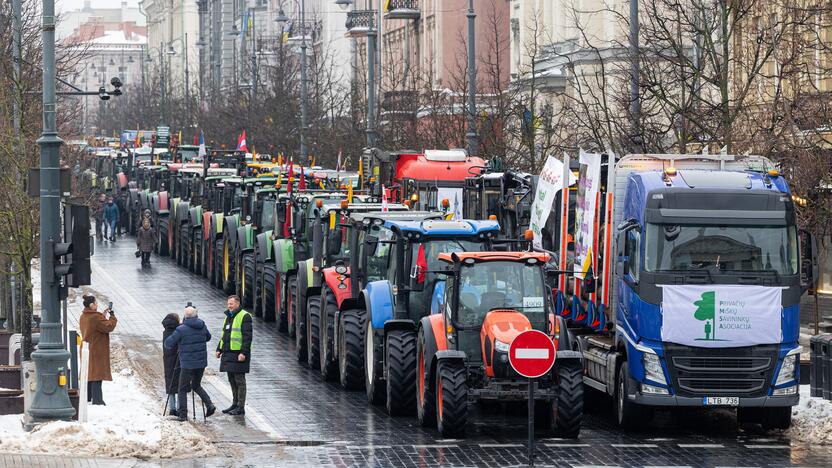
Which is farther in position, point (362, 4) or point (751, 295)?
point (362, 4)

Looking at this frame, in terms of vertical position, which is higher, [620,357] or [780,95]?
[780,95]

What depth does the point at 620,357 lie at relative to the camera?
20.3m

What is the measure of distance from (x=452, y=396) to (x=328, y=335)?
20.1 feet

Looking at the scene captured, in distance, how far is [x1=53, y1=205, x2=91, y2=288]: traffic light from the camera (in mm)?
19156

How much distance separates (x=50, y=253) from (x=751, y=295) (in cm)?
758

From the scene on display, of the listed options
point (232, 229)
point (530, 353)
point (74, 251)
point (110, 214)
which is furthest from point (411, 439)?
point (110, 214)

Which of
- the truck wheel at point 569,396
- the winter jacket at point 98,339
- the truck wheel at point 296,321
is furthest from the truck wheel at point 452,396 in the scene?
the truck wheel at point 296,321

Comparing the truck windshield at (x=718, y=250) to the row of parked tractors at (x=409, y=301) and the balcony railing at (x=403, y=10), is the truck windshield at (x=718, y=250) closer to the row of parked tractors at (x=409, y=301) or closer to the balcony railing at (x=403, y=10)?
the row of parked tractors at (x=409, y=301)

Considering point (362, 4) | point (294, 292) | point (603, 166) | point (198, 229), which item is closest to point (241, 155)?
point (198, 229)

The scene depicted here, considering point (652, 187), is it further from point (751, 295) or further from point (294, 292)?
point (294, 292)

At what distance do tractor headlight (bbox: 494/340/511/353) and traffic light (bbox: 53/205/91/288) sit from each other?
4400mm

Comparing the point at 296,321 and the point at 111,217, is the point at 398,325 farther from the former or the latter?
the point at 111,217

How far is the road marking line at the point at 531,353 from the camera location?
16.7 m

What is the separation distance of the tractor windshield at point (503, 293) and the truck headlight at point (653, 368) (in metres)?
1.25
